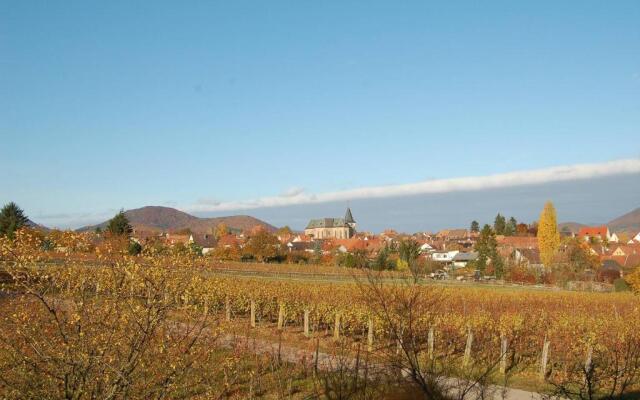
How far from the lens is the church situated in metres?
185

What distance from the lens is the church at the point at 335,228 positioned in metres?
185

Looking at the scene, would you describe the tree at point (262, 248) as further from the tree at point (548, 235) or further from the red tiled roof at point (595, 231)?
the red tiled roof at point (595, 231)

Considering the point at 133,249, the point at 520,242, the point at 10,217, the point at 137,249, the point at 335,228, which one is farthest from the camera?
the point at 335,228

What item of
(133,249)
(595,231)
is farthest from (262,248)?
(595,231)

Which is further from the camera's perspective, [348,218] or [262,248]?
[348,218]

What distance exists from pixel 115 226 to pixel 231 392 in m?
42.6

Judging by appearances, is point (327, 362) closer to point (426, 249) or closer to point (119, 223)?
point (119, 223)

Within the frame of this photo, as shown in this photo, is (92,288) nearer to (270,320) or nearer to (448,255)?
(270,320)

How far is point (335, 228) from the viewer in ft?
616

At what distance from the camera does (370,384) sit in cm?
1071

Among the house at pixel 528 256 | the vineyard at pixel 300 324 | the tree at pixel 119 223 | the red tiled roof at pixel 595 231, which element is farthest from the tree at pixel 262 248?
the red tiled roof at pixel 595 231

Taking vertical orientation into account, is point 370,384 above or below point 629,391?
above

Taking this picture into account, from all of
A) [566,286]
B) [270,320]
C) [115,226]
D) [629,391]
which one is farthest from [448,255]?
[629,391]

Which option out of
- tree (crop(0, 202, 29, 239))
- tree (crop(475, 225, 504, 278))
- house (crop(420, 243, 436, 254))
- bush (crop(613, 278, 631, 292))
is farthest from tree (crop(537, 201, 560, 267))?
tree (crop(0, 202, 29, 239))
